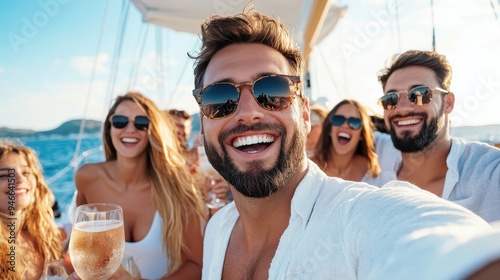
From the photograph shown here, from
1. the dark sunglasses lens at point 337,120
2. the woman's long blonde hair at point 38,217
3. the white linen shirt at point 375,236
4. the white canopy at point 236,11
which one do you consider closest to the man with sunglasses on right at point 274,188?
the white linen shirt at point 375,236

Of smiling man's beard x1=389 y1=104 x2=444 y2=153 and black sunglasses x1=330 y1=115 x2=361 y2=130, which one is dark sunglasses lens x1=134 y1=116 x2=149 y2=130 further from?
black sunglasses x1=330 y1=115 x2=361 y2=130

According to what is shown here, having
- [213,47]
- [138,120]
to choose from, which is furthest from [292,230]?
[138,120]

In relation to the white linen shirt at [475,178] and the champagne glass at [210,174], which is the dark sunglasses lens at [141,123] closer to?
the champagne glass at [210,174]

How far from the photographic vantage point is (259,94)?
1.50 meters

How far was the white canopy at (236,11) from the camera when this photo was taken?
5.63m

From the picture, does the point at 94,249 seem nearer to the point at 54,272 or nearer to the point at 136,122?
the point at 54,272

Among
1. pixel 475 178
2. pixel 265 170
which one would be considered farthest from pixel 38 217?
pixel 475 178

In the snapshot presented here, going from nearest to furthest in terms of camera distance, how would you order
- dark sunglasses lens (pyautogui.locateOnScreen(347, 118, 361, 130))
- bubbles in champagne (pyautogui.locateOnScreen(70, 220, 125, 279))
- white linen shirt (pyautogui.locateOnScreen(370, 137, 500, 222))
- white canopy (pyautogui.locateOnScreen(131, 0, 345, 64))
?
bubbles in champagne (pyautogui.locateOnScreen(70, 220, 125, 279)) < white linen shirt (pyautogui.locateOnScreen(370, 137, 500, 222)) < dark sunglasses lens (pyautogui.locateOnScreen(347, 118, 361, 130)) < white canopy (pyautogui.locateOnScreen(131, 0, 345, 64))

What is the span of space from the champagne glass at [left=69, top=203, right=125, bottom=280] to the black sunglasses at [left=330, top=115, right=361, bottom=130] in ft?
9.94

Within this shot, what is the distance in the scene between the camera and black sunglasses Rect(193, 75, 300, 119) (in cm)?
150

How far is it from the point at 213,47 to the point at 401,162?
2.30m

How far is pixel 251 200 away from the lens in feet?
5.17

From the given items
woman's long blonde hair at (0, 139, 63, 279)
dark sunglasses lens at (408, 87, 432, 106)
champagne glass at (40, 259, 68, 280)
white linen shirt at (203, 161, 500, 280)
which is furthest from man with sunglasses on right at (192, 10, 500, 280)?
dark sunglasses lens at (408, 87, 432, 106)

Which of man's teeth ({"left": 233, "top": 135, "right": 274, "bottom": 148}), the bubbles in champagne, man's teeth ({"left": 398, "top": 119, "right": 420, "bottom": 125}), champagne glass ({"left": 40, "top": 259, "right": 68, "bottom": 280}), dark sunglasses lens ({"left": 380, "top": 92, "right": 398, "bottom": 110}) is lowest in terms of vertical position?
champagne glass ({"left": 40, "top": 259, "right": 68, "bottom": 280})
